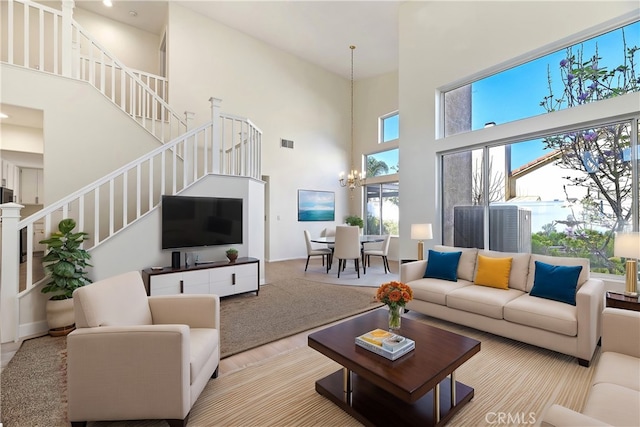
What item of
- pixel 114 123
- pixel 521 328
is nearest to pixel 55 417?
pixel 521 328

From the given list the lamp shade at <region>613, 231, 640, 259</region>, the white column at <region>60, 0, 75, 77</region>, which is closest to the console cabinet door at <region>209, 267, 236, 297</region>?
the white column at <region>60, 0, 75, 77</region>

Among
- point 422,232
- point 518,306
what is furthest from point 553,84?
point 518,306

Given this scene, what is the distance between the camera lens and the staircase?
273 cm

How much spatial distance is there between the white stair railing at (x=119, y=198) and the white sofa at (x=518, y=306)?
3.32m

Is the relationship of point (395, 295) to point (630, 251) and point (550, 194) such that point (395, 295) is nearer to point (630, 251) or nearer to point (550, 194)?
point (630, 251)

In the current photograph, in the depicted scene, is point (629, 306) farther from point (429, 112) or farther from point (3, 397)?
point (3, 397)

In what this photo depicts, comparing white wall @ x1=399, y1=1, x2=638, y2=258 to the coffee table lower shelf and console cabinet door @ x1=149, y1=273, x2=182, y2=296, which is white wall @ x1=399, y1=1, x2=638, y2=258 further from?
console cabinet door @ x1=149, y1=273, x2=182, y2=296

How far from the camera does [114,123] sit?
14.5 ft

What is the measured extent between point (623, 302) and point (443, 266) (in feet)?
5.11

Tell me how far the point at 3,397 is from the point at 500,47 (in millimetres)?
6473

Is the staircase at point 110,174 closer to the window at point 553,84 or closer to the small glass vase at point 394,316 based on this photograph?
the small glass vase at point 394,316

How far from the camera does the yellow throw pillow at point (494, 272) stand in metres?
3.16

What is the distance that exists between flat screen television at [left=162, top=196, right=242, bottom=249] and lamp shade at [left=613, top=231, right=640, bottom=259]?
14.6ft

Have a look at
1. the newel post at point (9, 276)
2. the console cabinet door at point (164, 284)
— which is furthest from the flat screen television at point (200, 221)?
the newel post at point (9, 276)
